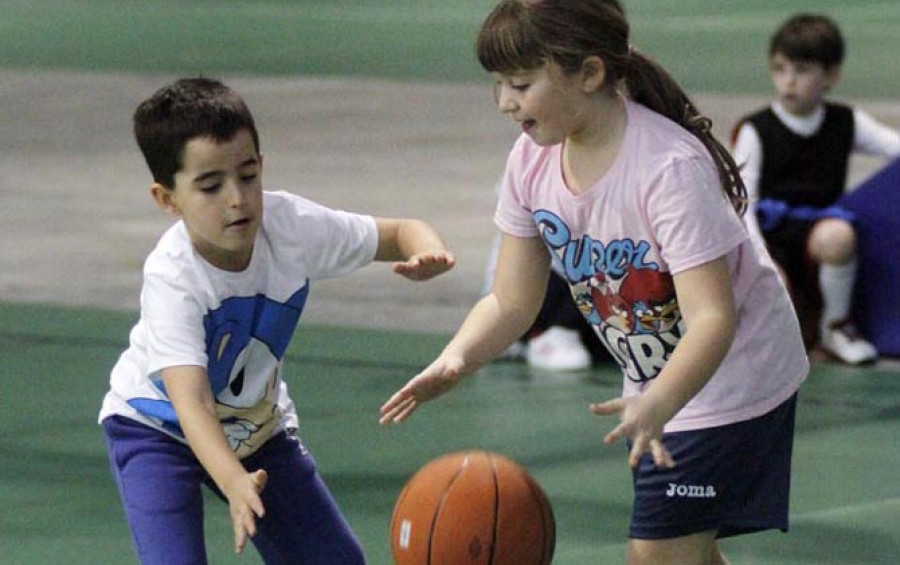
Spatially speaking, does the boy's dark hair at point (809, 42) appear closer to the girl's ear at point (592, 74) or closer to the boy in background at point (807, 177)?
the boy in background at point (807, 177)

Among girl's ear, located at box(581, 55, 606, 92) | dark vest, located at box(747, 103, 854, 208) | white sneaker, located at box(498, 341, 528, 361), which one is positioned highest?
girl's ear, located at box(581, 55, 606, 92)

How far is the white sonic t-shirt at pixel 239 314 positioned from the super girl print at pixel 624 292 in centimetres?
52

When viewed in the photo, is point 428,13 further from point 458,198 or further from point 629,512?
point 629,512

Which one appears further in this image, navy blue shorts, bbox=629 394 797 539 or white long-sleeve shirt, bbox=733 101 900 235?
white long-sleeve shirt, bbox=733 101 900 235

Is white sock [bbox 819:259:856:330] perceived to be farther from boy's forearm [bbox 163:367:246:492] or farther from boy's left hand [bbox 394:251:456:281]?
boy's forearm [bbox 163:367:246:492]

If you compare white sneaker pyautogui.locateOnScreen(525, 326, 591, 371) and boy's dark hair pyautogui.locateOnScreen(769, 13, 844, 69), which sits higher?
boy's dark hair pyautogui.locateOnScreen(769, 13, 844, 69)

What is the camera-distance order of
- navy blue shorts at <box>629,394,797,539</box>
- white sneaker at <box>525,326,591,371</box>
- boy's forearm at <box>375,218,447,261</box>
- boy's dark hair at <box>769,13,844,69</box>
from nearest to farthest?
1. navy blue shorts at <box>629,394,797,539</box>
2. boy's forearm at <box>375,218,447,261</box>
3. white sneaker at <box>525,326,591,371</box>
4. boy's dark hair at <box>769,13,844,69</box>

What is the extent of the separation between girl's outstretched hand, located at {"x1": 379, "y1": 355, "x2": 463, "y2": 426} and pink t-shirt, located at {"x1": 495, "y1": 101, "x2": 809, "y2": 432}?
1.07 feet

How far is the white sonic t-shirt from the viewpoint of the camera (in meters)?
4.41

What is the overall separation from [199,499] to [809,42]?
15.0 ft

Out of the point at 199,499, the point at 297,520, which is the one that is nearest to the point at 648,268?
the point at 297,520

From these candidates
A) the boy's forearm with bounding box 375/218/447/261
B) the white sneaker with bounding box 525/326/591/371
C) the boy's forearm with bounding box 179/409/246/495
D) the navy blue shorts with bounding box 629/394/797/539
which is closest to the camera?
the boy's forearm with bounding box 179/409/246/495

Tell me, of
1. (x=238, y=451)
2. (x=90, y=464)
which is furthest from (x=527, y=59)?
(x=90, y=464)

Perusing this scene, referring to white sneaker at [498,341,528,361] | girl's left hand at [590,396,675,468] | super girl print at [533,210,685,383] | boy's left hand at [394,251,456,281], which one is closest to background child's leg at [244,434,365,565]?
boy's left hand at [394,251,456,281]
